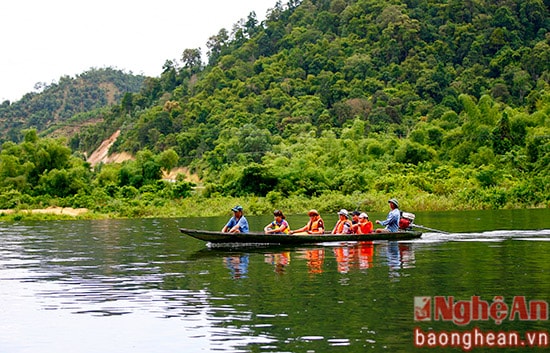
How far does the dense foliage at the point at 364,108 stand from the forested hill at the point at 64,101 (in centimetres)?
2958

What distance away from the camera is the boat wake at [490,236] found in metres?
23.3

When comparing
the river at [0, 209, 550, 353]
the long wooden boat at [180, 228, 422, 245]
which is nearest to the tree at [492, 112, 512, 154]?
the river at [0, 209, 550, 353]

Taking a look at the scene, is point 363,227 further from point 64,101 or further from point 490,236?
point 64,101

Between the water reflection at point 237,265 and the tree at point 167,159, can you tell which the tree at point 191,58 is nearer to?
the tree at point 167,159

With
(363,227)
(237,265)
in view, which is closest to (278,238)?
(363,227)

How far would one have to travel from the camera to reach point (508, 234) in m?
24.3

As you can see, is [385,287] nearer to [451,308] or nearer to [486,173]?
[451,308]

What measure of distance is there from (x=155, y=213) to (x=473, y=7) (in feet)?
186

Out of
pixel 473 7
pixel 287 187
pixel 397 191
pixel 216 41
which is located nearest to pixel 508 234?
pixel 397 191

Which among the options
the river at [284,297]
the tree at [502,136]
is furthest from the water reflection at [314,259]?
the tree at [502,136]

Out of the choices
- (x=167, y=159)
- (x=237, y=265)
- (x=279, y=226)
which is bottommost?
(x=237, y=265)

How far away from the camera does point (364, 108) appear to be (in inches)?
3004
